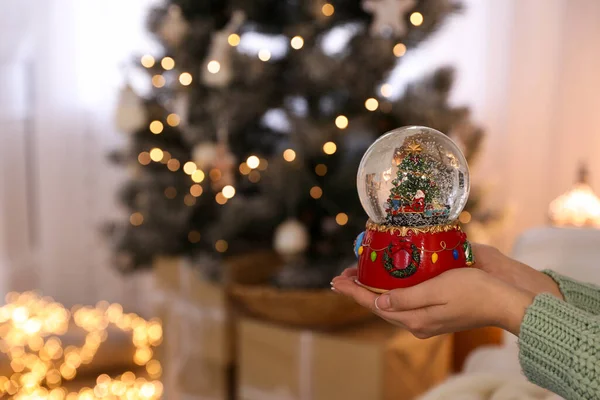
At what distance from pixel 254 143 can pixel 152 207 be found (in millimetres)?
363

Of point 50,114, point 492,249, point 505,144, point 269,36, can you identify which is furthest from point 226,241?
point 50,114

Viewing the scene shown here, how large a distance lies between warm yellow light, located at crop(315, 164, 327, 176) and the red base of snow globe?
0.85m

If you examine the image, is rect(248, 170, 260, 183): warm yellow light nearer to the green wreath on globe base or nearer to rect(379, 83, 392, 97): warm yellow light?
rect(379, 83, 392, 97): warm yellow light

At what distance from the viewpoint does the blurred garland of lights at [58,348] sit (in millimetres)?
2137

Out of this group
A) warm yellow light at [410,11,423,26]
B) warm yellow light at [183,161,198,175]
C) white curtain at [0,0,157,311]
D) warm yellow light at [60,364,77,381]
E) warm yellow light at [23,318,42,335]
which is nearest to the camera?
warm yellow light at [410,11,423,26]

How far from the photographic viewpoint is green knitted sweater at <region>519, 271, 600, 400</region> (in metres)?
0.64

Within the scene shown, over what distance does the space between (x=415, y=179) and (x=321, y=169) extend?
34.6 inches

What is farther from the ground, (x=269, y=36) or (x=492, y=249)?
(x=269, y=36)

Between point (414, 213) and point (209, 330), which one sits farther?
point (209, 330)

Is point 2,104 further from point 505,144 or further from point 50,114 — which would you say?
point 505,144

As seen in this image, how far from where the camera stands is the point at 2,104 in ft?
8.29

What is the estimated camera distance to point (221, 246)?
5.70ft

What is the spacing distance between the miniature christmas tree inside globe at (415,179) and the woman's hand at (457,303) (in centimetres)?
9

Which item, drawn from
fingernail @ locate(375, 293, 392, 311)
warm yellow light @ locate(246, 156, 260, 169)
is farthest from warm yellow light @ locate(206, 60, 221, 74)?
fingernail @ locate(375, 293, 392, 311)
